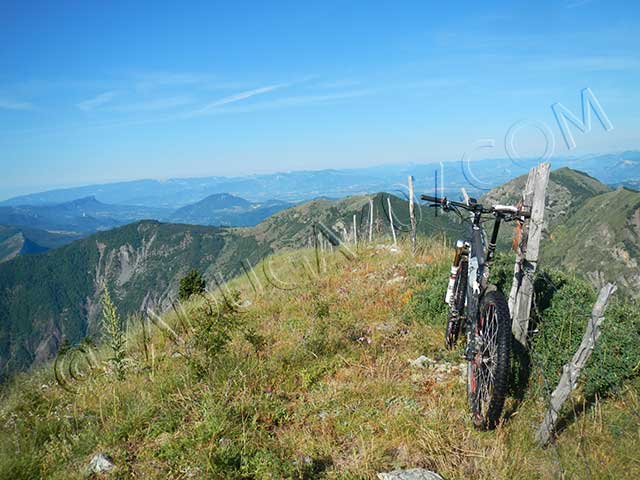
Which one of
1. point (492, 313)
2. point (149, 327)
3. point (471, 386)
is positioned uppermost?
point (492, 313)

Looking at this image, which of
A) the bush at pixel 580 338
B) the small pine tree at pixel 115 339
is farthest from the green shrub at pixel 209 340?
the bush at pixel 580 338

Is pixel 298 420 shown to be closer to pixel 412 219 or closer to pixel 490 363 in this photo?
pixel 490 363

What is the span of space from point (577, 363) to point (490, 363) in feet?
3.08

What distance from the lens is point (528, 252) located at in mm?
5359

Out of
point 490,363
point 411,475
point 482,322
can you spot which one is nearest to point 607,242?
point 482,322

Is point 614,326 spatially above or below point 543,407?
above

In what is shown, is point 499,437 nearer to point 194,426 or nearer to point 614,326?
point 614,326

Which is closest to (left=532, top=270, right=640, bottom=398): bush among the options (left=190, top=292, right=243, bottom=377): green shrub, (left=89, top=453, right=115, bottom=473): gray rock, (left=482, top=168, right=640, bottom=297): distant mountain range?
(left=190, top=292, right=243, bottom=377): green shrub

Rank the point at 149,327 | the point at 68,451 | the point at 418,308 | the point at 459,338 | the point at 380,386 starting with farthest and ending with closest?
the point at 149,327
the point at 418,308
the point at 459,338
the point at 380,386
the point at 68,451

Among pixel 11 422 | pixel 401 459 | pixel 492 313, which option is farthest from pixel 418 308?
pixel 11 422

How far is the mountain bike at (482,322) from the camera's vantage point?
4070 mm

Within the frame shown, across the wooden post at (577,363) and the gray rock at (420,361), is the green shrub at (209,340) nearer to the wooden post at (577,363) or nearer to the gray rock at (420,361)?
the gray rock at (420,361)

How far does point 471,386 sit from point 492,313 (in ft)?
3.38

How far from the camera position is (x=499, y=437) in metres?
4.19
